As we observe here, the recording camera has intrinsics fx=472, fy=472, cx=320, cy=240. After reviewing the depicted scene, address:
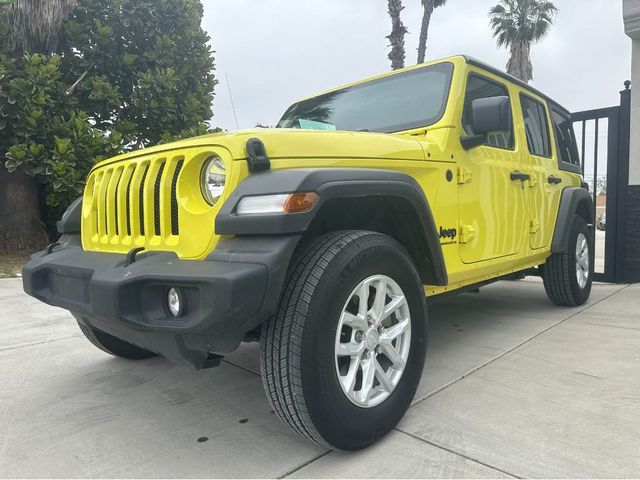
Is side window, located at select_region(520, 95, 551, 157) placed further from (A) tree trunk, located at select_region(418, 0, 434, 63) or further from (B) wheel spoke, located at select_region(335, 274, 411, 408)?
(A) tree trunk, located at select_region(418, 0, 434, 63)

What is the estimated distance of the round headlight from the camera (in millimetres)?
1920

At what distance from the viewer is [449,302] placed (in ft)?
16.6

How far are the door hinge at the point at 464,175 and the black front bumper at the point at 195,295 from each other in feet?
4.69

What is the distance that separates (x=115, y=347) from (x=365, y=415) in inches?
73.9

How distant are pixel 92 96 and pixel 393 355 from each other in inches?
318

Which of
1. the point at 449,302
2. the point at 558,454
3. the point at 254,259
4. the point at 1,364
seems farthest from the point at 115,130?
the point at 558,454

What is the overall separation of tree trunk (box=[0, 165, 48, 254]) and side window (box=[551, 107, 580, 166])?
8.73 m

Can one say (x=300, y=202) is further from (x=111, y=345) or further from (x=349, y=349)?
(x=111, y=345)

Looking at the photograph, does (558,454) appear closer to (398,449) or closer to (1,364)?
(398,449)

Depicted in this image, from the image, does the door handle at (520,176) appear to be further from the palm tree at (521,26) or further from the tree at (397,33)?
the palm tree at (521,26)

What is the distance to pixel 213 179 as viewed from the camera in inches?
77.0

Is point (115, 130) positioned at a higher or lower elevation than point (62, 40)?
lower

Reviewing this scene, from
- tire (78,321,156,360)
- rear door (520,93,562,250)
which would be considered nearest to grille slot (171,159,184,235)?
tire (78,321,156,360)

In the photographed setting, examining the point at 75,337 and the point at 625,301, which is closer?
the point at 75,337
